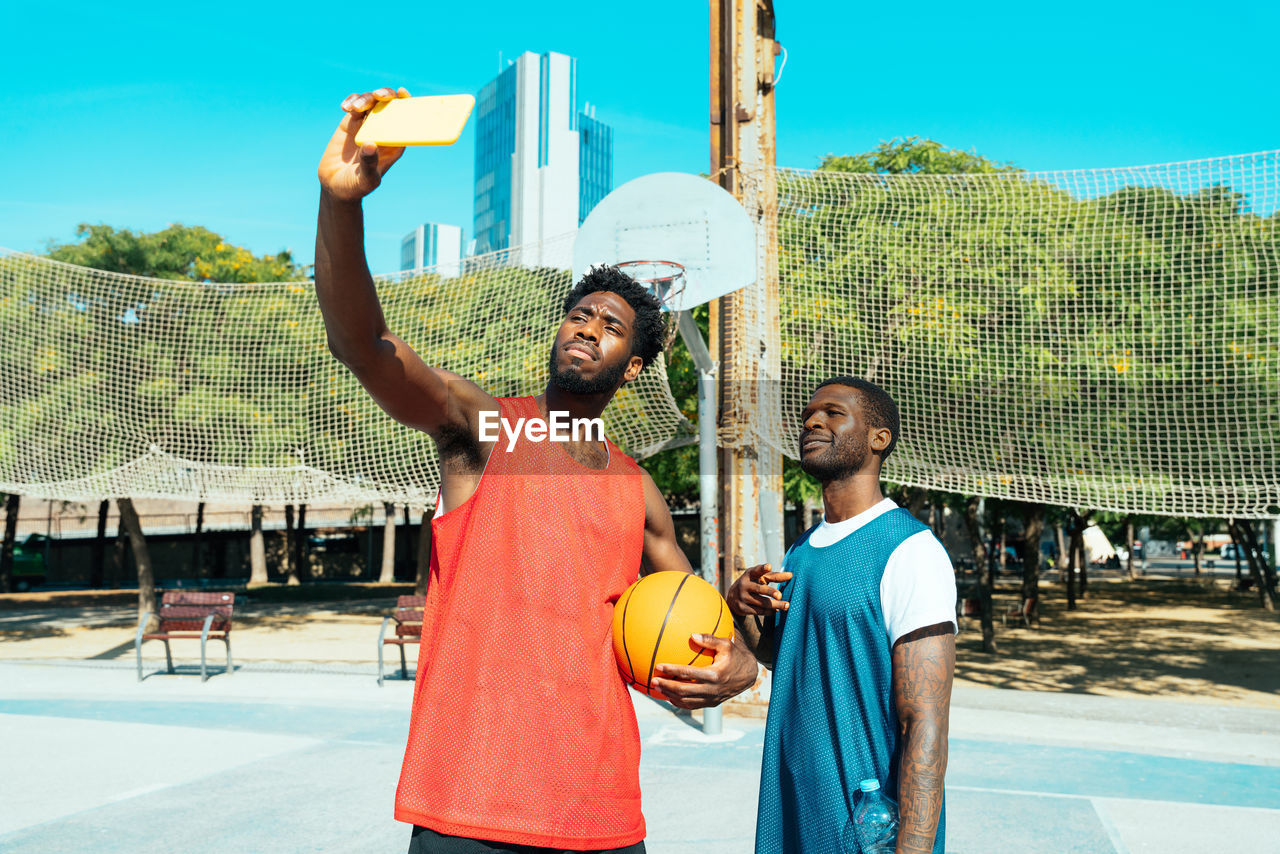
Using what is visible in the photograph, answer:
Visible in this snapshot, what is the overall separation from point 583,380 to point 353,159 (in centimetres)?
75

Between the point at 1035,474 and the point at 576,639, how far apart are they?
7.79m

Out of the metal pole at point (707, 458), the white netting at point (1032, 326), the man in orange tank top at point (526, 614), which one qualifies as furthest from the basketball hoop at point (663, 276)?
the man in orange tank top at point (526, 614)

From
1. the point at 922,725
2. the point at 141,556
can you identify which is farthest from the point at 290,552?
the point at 922,725

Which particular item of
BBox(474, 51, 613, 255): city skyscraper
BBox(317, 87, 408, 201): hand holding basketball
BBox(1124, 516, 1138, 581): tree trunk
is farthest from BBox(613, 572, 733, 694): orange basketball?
BBox(474, 51, 613, 255): city skyscraper

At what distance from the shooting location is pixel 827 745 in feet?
7.67

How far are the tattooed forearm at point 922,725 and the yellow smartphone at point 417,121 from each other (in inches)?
57.5

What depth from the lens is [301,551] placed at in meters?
34.8

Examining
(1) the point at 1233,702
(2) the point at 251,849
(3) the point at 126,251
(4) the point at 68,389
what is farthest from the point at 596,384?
(3) the point at 126,251

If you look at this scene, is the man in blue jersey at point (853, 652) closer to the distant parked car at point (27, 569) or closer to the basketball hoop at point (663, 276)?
the basketball hoop at point (663, 276)

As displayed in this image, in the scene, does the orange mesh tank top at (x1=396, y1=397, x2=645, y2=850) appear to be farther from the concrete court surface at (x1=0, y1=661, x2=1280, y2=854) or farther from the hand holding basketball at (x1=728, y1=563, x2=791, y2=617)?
the concrete court surface at (x1=0, y1=661, x2=1280, y2=854)

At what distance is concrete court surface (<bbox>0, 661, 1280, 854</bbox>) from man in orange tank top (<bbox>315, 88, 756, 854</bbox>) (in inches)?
114

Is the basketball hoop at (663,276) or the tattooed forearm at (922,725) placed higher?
the basketball hoop at (663,276)

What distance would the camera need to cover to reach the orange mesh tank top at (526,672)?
199 cm

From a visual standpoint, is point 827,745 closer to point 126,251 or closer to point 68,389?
point 68,389
